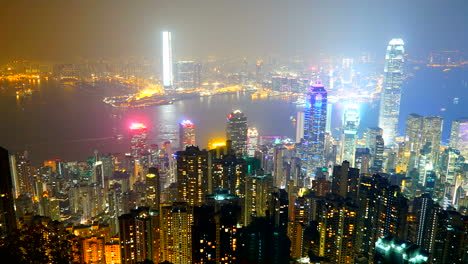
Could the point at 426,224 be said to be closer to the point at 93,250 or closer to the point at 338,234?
the point at 338,234

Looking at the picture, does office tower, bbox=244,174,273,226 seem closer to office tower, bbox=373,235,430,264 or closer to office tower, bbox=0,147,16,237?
office tower, bbox=373,235,430,264

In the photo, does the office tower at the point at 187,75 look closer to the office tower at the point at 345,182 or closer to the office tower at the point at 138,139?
the office tower at the point at 138,139

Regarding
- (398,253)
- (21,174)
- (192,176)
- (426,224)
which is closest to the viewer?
(398,253)

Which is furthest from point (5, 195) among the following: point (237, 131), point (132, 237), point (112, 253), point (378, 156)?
point (378, 156)

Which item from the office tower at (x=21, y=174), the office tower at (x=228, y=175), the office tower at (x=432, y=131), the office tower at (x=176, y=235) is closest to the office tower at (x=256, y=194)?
the office tower at (x=228, y=175)

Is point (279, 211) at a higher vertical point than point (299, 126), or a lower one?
lower

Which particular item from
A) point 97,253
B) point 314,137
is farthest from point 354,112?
point 97,253
